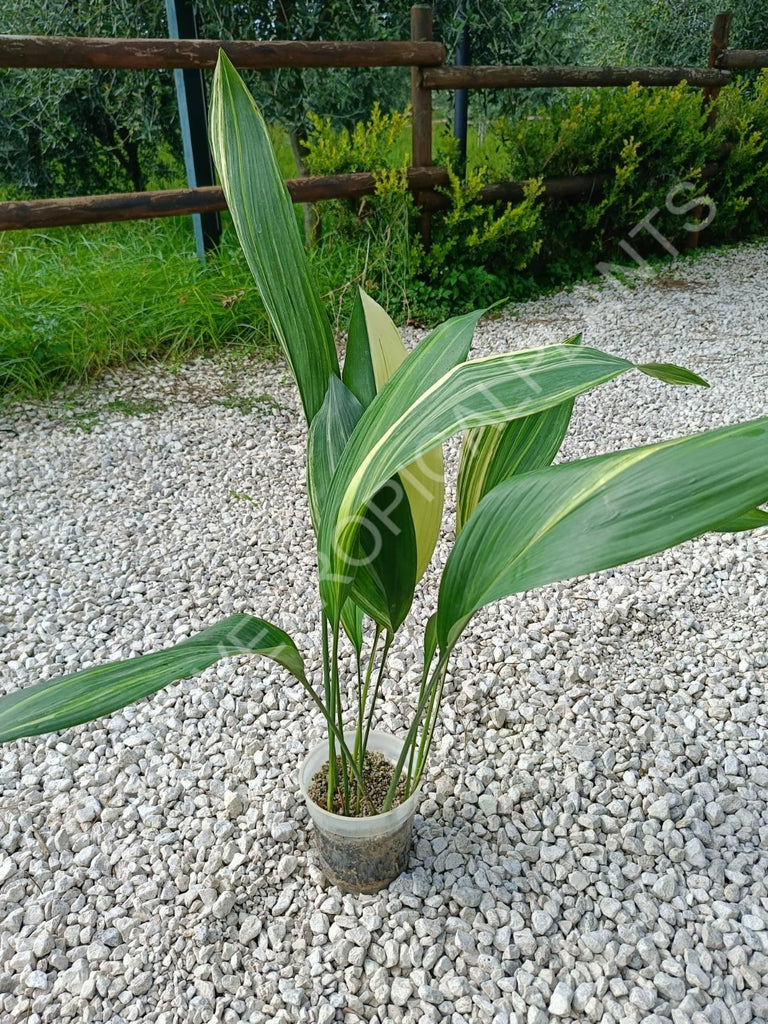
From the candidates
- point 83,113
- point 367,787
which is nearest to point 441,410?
point 367,787

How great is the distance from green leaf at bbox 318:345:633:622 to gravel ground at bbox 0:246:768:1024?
0.61m

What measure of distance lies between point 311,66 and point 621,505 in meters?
2.94

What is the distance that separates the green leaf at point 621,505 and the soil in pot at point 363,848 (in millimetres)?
545

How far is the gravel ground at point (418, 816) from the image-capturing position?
968mm

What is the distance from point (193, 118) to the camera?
3.18 m

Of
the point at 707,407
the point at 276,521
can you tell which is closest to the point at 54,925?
the point at 276,521

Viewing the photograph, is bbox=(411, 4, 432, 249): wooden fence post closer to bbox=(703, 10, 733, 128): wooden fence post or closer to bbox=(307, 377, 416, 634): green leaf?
bbox=(703, 10, 733, 128): wooden fence post

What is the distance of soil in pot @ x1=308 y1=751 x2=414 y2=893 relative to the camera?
1014 mm

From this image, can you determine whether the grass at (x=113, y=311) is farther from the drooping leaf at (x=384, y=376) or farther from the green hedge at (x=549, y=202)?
the drooping leaf at (x=384, y=376)

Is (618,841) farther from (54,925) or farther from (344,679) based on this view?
(54,925)

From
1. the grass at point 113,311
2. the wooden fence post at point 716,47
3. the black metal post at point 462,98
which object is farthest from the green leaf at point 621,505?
the wooden fence post at point 716,47

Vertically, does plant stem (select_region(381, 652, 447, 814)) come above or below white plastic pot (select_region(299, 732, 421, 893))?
above

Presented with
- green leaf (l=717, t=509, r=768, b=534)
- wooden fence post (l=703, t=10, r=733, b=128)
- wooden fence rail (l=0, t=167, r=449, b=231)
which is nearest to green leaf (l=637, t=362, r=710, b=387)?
green leaf (l=717, t=509, r=768, b=534)

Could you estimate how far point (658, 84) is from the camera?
3910mm
